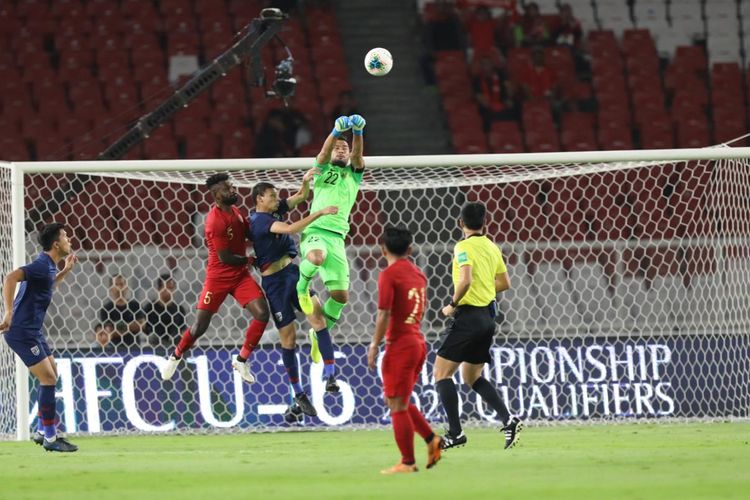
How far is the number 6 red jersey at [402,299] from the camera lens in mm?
8531

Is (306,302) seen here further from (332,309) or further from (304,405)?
(304,405)

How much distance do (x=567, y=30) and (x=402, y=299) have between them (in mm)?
15314

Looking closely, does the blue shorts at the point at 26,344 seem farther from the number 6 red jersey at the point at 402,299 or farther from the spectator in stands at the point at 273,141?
the spectator in stands at the point at 273,141

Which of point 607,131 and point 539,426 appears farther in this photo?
point 607,131

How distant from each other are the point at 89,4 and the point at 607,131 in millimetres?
8527

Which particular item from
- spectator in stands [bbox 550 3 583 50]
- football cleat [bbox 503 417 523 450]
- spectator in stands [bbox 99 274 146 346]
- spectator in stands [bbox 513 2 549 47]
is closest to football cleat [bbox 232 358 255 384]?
spectator in stands [bbox 99 274 146 346]

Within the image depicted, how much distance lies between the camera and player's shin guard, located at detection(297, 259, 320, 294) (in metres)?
11.9

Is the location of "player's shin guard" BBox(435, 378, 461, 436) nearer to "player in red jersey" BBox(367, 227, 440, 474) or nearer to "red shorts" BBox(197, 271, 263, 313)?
"player in red jersey" BBox(367, 227, 440, 474)

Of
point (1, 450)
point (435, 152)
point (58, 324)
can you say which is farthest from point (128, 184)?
point (435, 152)

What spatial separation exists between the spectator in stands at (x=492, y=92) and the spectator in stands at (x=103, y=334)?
8.62 metres

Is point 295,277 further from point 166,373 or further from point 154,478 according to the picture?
point 154,478

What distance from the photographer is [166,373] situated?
12359 mm

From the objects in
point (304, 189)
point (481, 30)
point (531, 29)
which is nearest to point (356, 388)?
point (304, 189)

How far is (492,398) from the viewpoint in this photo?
10.6 m
